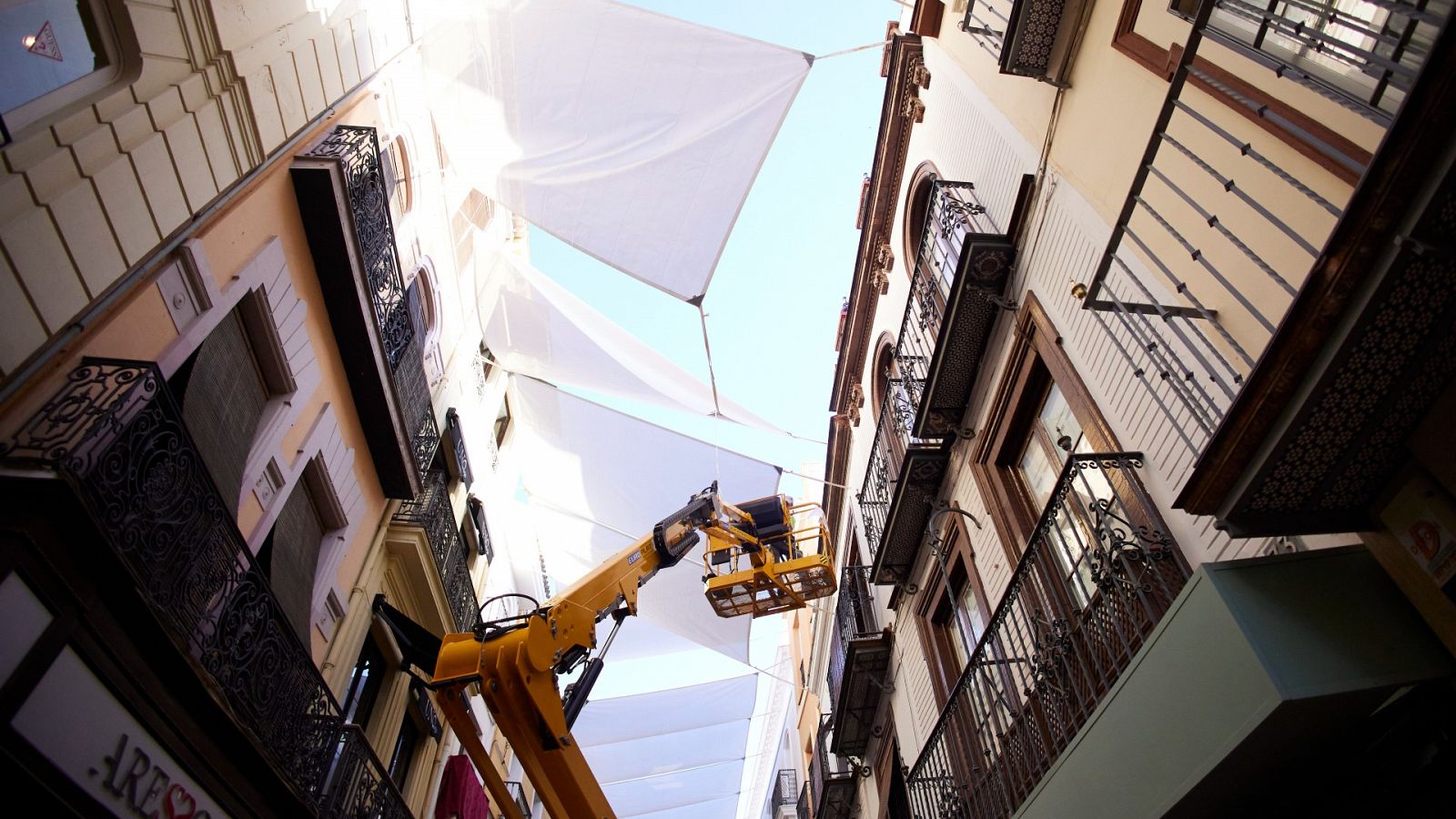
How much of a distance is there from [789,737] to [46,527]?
23.8m

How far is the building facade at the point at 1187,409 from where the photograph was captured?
313cm

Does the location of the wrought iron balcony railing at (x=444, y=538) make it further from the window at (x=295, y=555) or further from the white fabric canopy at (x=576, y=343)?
the white fabric canopy at (x=576, y=343)

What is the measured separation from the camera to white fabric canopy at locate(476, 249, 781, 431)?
41.5 ft

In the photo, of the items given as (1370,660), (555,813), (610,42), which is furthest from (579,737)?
(1370,660)

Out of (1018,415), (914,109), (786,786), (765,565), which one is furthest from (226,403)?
(786,786)

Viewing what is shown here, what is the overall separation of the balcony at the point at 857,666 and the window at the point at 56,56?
10918 millimetres

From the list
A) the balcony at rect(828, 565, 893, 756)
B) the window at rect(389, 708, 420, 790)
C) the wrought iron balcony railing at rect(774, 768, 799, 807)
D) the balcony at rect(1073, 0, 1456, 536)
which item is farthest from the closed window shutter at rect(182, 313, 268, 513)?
the wrought iron balcony railing at rect(774, 768, 799, 807)

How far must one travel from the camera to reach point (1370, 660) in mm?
3268

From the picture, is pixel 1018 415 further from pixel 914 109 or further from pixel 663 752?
pixel 663 752

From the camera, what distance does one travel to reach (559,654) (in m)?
8.73

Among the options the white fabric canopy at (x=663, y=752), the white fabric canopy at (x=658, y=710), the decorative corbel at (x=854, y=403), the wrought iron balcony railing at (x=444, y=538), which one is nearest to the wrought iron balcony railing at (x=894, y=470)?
the decorative corbel at (x=854, y=403)

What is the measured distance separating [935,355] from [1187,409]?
4.08 meters

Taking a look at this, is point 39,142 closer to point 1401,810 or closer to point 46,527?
point 46,527

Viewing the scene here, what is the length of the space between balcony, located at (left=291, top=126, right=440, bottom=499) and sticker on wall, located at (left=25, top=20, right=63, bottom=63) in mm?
2984
